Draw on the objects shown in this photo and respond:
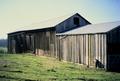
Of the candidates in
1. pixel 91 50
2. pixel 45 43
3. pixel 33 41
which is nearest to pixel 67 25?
pixel 45 43

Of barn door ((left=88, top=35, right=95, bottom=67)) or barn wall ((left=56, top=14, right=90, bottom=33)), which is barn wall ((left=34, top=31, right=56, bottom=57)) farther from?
barn door ((left=88, top=35, right=95, bottom=67))

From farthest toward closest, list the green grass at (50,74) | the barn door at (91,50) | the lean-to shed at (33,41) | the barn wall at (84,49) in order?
the lean-to shed at (33,41) → the barn door at (91,50) → the barn wall at (84,49) → the green grass at (50,74)

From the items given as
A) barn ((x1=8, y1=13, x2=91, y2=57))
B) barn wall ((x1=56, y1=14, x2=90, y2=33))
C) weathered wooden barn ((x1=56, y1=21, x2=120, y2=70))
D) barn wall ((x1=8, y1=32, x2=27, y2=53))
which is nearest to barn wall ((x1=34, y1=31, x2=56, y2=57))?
barn ((x1=8, y1=13, x2=91, y2=57))

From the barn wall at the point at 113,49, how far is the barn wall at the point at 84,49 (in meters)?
0.54

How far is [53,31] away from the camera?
3666cm

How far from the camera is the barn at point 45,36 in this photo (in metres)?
36.6

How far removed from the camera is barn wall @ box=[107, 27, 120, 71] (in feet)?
78.9

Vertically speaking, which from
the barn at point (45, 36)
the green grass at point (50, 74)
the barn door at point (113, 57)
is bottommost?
the green grass at point (50, 74)

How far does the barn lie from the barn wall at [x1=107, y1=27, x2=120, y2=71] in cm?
1284

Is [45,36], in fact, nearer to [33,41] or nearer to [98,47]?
[33,41]

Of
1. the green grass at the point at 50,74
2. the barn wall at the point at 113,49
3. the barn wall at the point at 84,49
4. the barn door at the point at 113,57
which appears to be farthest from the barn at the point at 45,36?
the green grass at the point at 50,74

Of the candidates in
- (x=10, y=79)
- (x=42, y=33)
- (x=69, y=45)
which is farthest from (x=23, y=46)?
(x=10, y=79)

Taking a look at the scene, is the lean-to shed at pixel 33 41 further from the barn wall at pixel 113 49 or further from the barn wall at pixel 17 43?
the barn wall at pixel 113 49

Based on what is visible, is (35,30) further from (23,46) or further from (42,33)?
(23,46)
